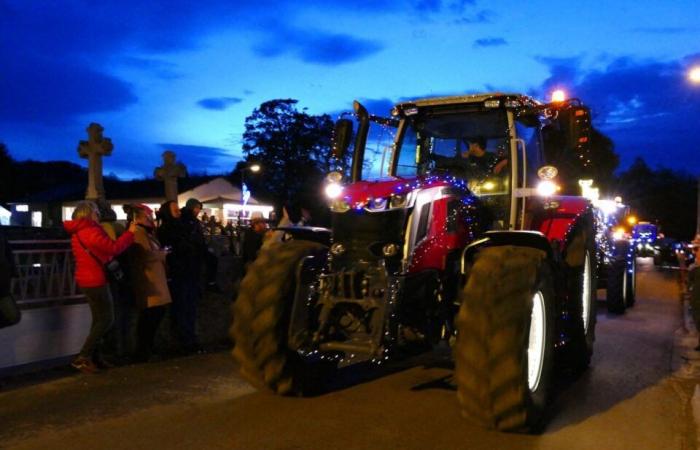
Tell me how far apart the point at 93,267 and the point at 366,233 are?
2.93m

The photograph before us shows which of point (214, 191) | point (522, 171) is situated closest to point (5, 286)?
point (522, 171)

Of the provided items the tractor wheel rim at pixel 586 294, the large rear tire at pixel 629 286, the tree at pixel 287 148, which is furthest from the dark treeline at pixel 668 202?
the tractor wheel rim at pixel 586 294

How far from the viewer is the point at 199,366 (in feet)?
25.4

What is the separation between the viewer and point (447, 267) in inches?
249

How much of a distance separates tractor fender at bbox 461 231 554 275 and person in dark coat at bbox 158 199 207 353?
3.68 m

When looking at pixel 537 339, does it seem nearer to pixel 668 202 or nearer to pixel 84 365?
pixel 84 365

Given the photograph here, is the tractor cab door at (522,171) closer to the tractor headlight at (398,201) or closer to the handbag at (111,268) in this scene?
the tractor headlight at (398,201)

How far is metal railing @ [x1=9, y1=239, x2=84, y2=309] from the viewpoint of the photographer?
882cm

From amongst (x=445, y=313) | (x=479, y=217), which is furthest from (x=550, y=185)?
(x=445, y=313)

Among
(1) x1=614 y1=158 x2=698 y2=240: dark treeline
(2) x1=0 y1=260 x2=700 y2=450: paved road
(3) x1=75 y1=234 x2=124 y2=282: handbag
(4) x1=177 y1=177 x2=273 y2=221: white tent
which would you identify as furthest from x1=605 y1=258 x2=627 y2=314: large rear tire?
(1) x1=614 y1=158 x2=698 y2=240: dark treeline

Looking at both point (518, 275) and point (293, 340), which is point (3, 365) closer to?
point (293, 340)

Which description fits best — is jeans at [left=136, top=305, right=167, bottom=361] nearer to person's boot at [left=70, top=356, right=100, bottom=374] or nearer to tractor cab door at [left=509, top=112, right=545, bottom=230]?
person's boot at [left=70, top=356, right=100, bottom=374]

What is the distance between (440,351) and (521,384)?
3.38 metres

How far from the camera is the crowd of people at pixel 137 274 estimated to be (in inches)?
283
